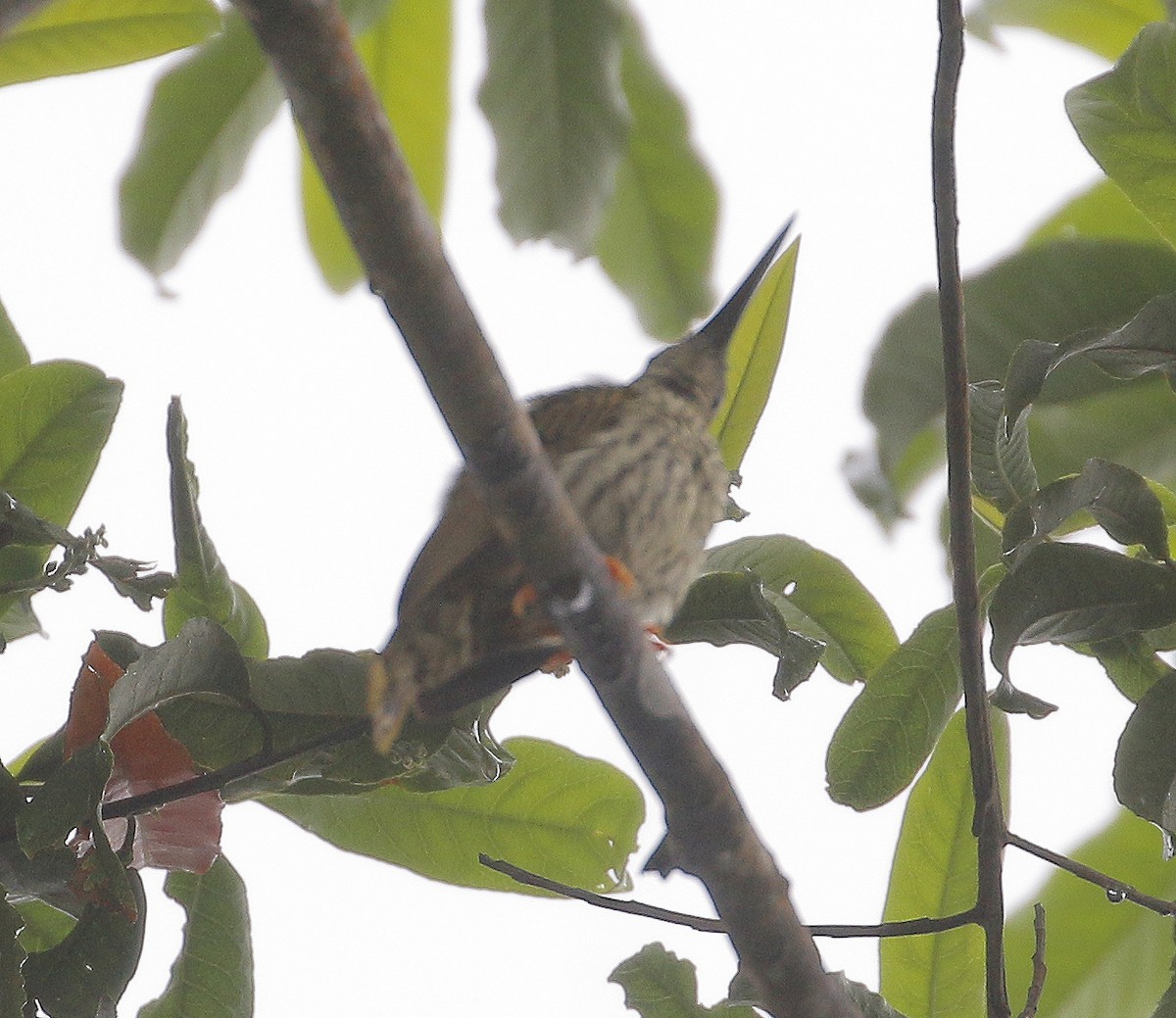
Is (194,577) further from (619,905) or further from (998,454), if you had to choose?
(998,454)

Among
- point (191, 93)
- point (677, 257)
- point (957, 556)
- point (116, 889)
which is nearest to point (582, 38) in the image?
point (677, 257)

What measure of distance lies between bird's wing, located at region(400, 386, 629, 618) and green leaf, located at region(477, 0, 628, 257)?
0.88 ft

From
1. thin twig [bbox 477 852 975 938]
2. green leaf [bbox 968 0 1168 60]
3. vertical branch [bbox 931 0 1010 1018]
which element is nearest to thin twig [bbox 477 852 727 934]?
thin twig [bbox 477 852 975 938]

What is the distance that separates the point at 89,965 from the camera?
167 cm

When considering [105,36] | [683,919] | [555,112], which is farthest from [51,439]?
[683,919]

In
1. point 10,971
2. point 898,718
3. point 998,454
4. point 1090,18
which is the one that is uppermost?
point 1090,18

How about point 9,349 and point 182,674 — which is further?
point 9,349

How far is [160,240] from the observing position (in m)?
2.46

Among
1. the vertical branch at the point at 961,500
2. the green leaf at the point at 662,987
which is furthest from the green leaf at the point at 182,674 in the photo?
the vertical branch at the point at 961,500

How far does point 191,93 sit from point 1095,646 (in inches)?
66.6

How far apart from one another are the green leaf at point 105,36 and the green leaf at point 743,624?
1.19m

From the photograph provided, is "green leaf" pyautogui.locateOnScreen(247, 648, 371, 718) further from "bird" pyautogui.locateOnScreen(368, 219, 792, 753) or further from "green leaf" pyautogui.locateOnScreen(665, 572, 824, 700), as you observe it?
"green leaf" pyautogui.locateOnScreen(665, 572, 824, 700)

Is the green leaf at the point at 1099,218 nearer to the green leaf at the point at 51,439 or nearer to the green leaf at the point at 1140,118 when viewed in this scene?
the green leaf at the point at 1140,118

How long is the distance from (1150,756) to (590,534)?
2.64ft
